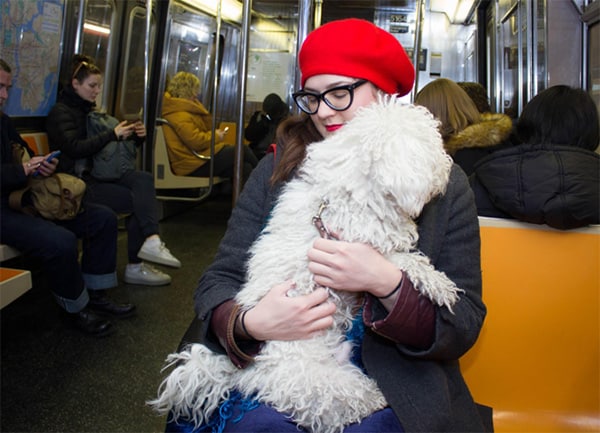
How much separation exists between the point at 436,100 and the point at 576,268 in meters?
1.34

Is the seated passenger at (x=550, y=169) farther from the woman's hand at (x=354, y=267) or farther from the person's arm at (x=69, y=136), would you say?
the person's arm at (x=69, y=136)

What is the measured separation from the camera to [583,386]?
1.59 meters

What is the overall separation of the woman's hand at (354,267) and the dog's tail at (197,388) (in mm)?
335

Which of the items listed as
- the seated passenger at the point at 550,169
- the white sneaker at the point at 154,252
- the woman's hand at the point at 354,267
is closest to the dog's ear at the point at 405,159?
the woman's hand at the point at 354,267

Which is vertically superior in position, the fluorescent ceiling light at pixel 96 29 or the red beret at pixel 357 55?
the red beret at pixel 357 55

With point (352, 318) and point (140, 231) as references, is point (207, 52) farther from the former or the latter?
point (352, 318)

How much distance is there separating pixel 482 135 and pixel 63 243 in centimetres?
238

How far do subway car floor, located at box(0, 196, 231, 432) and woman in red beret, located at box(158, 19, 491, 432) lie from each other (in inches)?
51.8

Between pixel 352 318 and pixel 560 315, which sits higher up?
pixel 352 318

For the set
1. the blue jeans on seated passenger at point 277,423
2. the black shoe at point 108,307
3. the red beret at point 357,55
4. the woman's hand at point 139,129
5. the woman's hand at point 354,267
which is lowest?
the black shoe at point 108,307

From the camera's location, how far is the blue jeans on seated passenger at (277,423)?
1.03m

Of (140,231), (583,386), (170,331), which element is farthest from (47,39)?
(583,386)

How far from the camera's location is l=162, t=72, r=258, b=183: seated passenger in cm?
578

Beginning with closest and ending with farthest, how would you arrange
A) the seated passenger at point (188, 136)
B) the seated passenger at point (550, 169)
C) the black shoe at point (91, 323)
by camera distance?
1. the seated passenger at point (550, 169)
2. the black shoe at point (91, 323)
3. the seated passenger at point (188, 136)
